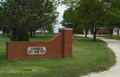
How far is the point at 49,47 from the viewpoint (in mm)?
10898

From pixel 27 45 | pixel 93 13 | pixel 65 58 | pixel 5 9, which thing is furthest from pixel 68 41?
pixel 93 13

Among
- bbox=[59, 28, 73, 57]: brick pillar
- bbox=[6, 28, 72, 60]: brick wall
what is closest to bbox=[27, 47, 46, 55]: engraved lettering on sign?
bbox=[6, 28, 72, 60]: brick wall

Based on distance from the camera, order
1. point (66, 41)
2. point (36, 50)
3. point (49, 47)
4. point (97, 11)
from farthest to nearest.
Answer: point (97, 11)
point (66, 41)
point (49, 47)
point (36, 50)

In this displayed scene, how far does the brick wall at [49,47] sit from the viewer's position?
991 centimetres

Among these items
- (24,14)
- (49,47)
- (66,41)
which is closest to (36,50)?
(49,47)

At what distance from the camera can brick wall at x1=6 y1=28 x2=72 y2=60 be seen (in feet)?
32.5

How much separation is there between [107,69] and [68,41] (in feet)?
11.8

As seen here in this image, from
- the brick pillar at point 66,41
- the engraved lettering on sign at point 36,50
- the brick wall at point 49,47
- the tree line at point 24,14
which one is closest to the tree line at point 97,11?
the brick pillar at point 66,41

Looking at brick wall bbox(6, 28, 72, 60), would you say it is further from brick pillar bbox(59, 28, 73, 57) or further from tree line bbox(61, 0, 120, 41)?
tree line bbox(61, 0, 120, 41)

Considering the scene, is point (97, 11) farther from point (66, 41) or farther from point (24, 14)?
point (24, 14)

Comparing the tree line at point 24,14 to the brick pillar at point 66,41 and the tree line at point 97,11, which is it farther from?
the tree line at point 97,11

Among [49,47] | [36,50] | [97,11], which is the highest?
[97,11]

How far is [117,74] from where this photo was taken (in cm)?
758

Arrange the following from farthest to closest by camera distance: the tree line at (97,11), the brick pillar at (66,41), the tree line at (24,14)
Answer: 1. the tree line at (97,11)
2. the brick pillar at (66,41)
3. the tree line at (24,14)
